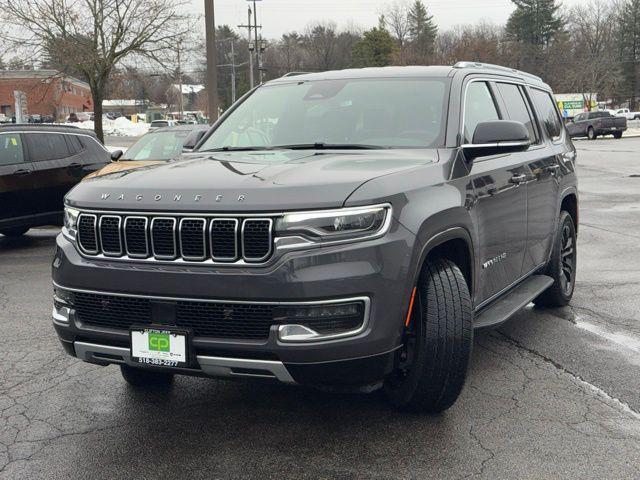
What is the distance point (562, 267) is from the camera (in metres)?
6.46

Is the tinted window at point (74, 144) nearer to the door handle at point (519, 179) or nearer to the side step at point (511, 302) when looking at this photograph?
the side step at point (511, 302)

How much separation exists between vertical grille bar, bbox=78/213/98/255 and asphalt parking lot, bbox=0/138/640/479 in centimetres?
101

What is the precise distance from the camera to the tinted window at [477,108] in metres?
4.67

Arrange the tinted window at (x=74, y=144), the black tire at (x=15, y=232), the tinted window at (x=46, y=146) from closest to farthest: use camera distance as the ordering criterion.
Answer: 1. the tinted window at (x=46, y=146)
2. the tinted window at (x=74, y=144)
3. the black tire at (x=15, y=232)

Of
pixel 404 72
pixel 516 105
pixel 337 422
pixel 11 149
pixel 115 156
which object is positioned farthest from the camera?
pixel 115 156

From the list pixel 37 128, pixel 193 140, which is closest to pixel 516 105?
pixel 193 140

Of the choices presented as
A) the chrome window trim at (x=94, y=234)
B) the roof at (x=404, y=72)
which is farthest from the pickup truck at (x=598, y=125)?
the chrome window trim at (x=94, y=234)

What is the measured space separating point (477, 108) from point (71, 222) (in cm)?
268

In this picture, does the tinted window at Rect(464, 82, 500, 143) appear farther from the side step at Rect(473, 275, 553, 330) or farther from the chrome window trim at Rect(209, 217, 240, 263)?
the chrome window trim at Rect(209, 217, 240, 263)

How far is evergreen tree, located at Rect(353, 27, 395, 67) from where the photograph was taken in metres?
99.2

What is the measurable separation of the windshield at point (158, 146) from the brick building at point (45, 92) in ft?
40.4

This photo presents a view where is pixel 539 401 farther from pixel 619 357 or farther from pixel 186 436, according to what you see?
pixel 186 436

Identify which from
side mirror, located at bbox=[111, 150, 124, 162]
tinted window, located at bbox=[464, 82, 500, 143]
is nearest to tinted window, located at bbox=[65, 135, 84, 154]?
side mirror, located at bbox=[111, 150, 124, 162]

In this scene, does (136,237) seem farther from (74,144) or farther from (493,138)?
(74,144)
